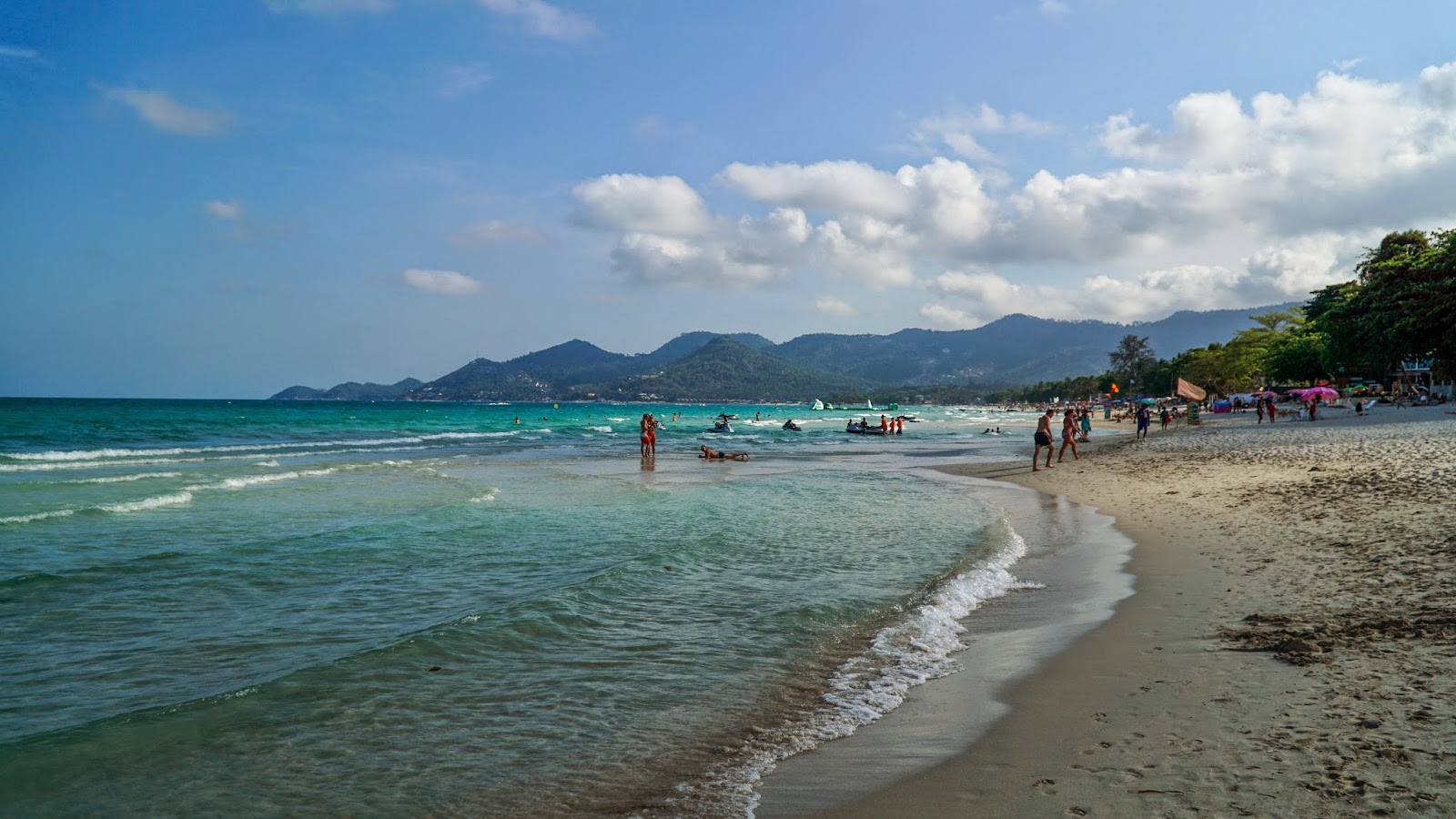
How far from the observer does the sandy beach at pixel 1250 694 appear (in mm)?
4051

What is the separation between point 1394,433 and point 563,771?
30454 mm

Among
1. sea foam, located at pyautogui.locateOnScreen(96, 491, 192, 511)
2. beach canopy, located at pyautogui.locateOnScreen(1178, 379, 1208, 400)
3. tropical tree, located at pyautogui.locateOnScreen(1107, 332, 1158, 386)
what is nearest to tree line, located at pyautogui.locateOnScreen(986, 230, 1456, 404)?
beach canopy, located at pyautogui.locateOnScreen(1178, 379, 1208, 400)

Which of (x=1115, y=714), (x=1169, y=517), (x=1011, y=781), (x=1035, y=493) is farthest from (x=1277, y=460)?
(x=1011, y=781)

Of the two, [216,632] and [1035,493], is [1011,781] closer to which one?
[216,632]

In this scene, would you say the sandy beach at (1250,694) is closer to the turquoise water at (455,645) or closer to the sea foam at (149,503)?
the turquoise water at (455,645)

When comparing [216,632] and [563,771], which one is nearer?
[563,771]

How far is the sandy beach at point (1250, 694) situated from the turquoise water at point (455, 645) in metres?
1.23

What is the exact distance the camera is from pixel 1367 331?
5200cm

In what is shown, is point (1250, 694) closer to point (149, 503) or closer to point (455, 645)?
point (455, 645)

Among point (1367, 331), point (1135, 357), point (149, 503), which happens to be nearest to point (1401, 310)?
point (1367, 331)

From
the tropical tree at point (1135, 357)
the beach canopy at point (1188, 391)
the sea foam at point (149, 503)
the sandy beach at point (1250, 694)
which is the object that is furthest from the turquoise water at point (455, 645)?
the tropical tree at point (1135, 357)

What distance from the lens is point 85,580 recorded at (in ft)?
33.4

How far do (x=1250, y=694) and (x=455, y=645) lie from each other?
6.41 metres

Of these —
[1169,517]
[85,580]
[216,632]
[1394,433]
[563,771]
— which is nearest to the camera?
[563,771]
